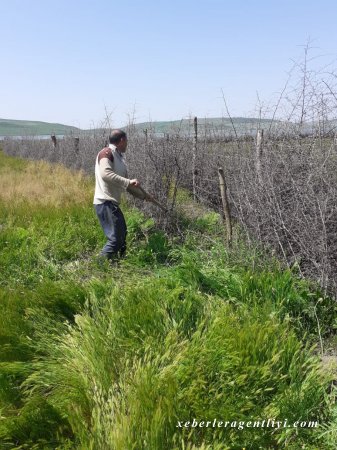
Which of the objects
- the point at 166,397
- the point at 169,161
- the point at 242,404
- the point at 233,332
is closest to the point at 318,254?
the point at 233,332

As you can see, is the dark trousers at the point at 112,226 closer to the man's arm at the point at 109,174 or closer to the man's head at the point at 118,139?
the man's arm at the point at 109,174

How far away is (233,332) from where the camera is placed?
2404mm

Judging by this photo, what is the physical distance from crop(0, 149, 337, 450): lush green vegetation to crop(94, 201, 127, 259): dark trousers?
0.96 m

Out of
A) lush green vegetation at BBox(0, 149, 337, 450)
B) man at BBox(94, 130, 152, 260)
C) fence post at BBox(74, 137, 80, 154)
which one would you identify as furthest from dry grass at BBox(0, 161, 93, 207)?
fence post at BBox(74, 137, 80, 154)

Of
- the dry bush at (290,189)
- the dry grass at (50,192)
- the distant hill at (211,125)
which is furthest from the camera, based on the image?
the dry grass at (50,192)

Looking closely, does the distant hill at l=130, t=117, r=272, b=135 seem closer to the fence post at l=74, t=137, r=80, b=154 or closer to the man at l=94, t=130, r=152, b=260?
the man at l=94, t=130, r=152, b=260

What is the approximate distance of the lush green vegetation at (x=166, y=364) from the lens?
1930mm

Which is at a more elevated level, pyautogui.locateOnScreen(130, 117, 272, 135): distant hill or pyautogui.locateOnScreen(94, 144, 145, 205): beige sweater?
pyautogui.locateOnScreen(130, 117, 272, 135): distant hill

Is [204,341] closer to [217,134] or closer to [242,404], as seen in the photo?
[242,404]

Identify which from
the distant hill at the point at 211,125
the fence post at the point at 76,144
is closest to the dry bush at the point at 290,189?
the distant hill at the point at 211,125

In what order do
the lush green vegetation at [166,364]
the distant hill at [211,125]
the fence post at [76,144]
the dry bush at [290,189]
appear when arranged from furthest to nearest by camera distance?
the fence post at [76,144] → the distant hill at [211,125] → the dry bush at [290,189] → the lush green vegetation at [166,364]

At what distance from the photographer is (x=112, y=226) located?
180 inches

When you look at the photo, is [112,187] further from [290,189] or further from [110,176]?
[290,189]

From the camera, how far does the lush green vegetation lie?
193cm
